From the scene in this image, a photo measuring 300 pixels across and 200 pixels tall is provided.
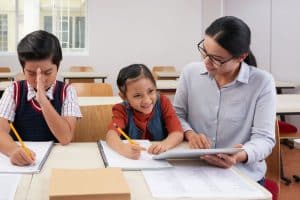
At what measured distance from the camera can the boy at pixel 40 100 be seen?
1556 mm

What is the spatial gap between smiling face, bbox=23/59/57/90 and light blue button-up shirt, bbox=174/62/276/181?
57 centimetres

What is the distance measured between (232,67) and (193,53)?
6219 millimetres

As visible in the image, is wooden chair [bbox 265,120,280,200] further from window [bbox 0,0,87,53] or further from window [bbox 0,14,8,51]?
window [bbox 0,14,8,51]

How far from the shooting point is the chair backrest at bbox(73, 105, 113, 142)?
1890 mm

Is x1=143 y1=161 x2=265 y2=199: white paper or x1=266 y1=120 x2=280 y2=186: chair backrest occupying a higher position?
x1=143 y1=161 x2=265 y2=199: white paper

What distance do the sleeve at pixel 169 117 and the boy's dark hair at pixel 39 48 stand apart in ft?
1.55

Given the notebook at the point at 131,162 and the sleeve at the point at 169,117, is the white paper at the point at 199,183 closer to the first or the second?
the notebook at the point at 131,162

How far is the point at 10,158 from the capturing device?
1.20 m

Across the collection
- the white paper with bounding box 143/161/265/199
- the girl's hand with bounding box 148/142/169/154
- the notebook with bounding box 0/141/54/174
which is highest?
the girl's hand with bounding box 148/142/169/154

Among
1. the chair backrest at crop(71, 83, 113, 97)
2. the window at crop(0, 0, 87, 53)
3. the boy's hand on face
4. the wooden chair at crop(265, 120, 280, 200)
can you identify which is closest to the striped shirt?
the boy's hand on face

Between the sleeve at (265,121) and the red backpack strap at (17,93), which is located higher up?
the red backpack strap at (17,93)

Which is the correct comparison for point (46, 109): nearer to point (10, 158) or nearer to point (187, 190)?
point (10, 158)

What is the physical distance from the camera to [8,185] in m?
0.97

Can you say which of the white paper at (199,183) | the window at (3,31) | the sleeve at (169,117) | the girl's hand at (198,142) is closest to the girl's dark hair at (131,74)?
the sleeve at (169,117)
